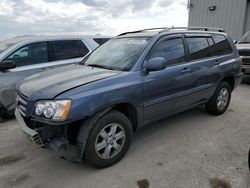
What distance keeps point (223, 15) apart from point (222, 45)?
10.7 m

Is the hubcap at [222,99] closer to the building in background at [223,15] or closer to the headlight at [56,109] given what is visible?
the headlight at [56,109]

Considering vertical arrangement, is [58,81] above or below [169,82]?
above

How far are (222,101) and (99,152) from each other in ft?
9.70

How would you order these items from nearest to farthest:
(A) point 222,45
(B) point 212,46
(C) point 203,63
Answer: (C) point 203,63 → (B) point 212,46 → (A) point 222,45

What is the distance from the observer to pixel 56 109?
2.54m

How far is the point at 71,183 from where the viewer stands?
9.00 feet

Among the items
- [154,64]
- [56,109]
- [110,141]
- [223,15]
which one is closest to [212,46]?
[154,64]

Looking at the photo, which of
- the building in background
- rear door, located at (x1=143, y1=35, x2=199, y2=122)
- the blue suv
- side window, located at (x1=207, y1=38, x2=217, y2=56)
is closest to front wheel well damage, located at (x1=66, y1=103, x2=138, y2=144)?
the blue suv

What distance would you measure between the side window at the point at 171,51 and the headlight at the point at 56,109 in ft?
4.85

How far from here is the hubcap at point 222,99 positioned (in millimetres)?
4641

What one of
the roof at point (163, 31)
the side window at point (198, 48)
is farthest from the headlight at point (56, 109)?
the side window at point (198, 48)

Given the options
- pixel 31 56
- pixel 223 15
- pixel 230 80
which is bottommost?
pixel 230 80

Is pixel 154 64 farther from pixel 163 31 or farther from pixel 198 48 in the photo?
pixel 198 48

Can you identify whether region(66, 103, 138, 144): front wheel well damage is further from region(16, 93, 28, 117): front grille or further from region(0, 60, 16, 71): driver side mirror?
region(0, 60, 16, 71): driver side mirror
